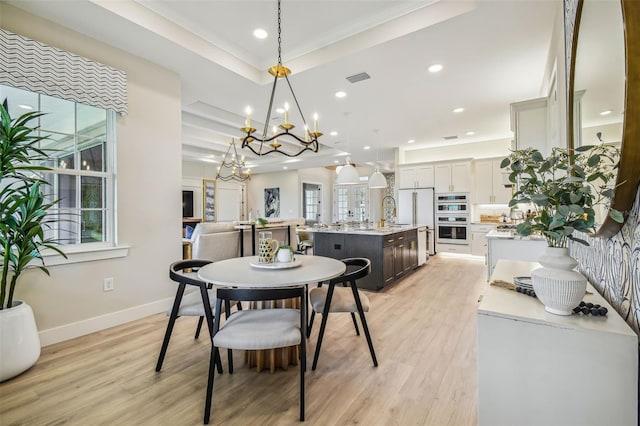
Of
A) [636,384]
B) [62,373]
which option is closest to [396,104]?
[636,384]

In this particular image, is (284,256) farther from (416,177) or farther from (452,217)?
(416,177)

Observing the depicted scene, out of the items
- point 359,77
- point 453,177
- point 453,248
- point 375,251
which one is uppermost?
point 359,77

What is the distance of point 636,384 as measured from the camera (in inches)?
34.7

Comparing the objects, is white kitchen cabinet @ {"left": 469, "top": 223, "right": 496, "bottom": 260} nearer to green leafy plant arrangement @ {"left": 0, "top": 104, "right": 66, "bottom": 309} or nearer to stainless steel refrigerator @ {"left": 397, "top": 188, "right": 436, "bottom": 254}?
stainless steel refrigerator @ {"left": 397, "top": 188, "right": 436, "bottom": 254}

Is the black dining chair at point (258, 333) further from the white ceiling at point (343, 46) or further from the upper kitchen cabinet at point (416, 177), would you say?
the upper kitchen cabinet at point (416, 177)

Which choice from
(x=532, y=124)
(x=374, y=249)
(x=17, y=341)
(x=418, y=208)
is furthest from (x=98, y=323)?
(x=418, y=208)

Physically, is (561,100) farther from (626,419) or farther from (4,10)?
(4,10)

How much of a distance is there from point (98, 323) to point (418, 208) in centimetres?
664

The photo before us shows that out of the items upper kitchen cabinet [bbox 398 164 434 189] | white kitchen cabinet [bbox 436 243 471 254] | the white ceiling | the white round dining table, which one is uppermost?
the white ceiling

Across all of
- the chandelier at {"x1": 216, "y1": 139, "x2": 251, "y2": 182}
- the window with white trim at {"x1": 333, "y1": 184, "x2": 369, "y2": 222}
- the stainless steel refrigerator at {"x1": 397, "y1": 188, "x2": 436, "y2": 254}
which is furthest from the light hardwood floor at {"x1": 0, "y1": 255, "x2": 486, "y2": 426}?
the window with white trim at {"x1": 333, "y1": 184, "x2": 369, "y2": 222}

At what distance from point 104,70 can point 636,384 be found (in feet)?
13.2

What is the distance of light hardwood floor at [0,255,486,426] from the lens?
1.62 meters

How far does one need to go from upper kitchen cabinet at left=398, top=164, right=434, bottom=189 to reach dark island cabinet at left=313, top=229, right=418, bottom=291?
286 centimetres

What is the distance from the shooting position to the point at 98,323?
2.78 meters
